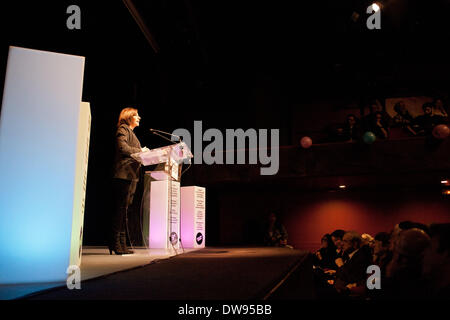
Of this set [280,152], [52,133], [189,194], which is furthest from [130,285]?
[280,152]

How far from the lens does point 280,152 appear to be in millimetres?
7145

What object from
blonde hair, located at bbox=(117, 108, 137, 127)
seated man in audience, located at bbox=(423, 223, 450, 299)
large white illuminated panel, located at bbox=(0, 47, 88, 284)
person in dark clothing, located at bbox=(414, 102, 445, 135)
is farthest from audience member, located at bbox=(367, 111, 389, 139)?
large white illuminated panel, located at bbox=(0, 47, 88, 284)

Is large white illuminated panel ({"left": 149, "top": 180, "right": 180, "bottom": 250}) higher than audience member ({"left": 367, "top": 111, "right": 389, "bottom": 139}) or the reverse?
the reverse

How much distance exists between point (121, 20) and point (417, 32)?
5323 mm

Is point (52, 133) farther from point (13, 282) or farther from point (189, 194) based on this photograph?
Answer: point (189, 194)

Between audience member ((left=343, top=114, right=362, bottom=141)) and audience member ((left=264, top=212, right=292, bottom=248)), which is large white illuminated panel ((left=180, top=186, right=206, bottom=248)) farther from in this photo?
audience member ((left=343, top=114, right=362, bottom=141))

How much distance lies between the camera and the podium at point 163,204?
3.39m

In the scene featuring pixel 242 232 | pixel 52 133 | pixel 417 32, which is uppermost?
pixel 417 32

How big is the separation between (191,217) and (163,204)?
4.12ft

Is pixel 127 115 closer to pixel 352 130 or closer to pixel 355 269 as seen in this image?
pixel 355 269

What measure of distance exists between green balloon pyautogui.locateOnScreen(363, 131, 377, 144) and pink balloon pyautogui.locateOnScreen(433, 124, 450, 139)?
1004 mm

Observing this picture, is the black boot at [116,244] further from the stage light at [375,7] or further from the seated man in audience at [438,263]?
the stage light at [375,7]

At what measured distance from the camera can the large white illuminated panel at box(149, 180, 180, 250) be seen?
3395 millimetres

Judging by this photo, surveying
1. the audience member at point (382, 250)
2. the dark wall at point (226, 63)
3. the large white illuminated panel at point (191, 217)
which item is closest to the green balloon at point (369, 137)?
the dark wall at point (226, 63)
